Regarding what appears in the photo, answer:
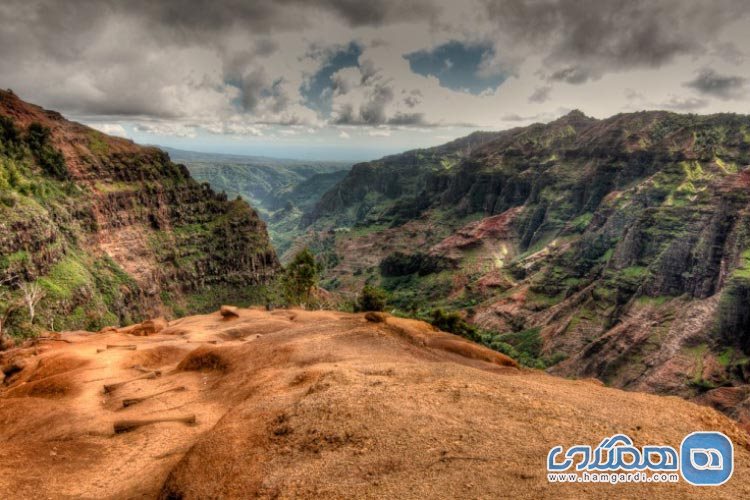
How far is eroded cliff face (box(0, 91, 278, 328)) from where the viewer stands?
97188 millimetres

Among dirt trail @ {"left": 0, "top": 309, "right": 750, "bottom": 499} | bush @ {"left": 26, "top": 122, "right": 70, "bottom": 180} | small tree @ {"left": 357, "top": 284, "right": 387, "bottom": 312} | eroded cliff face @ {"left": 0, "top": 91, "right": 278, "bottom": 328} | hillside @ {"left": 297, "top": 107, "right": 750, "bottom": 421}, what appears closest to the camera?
dirt trail @ {"left": 0, "top": 309, "right": 750, "bottom": 499}

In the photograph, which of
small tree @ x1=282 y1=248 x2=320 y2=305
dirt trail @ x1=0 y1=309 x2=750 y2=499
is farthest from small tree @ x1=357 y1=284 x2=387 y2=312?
dirt trail @ x1=0 y1=309 x2=750 y2=499

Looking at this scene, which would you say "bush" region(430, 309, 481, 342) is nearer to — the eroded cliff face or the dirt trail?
the dirt trail

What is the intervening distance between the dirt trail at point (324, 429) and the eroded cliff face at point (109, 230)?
7238cm

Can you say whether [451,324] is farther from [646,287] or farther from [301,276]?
[646,287]

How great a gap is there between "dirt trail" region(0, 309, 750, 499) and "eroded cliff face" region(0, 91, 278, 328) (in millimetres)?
72382

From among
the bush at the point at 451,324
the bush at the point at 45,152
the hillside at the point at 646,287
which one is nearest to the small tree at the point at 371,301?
the bush at the point at 451,324

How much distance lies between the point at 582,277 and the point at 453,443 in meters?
152

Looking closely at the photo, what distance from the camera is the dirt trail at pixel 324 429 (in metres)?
14.0

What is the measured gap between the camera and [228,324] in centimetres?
5194

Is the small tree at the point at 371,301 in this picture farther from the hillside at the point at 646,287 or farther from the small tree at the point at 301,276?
the hillside at the point at 646,287

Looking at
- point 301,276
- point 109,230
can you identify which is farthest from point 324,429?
point 109,230

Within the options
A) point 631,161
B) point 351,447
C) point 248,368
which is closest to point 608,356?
point 248,368

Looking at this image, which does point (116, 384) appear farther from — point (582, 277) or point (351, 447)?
point (582, 277)
